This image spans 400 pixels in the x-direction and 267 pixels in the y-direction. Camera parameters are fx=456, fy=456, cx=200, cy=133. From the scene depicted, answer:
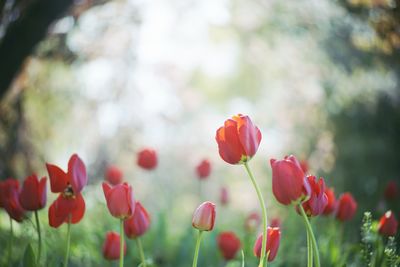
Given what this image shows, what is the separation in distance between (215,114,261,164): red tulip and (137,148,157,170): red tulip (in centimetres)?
146

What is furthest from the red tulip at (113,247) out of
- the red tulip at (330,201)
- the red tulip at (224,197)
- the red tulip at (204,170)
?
the red tulip at (224,197)

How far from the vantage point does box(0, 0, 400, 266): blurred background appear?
12.2ft

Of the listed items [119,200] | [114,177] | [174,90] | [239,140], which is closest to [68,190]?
[119,200]

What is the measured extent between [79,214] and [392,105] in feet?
16.9

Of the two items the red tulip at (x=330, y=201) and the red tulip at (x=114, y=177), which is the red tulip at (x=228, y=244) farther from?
the red tulip at (x=114, y=177)

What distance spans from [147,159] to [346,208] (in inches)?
48.3

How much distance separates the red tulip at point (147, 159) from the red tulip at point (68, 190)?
1.16 meters

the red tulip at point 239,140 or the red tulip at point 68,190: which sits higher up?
the red tulip at point 239,140

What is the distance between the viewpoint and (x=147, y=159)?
9.09 feet

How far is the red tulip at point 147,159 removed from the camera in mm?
2775

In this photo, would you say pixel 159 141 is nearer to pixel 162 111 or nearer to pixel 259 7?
pixel 162 111

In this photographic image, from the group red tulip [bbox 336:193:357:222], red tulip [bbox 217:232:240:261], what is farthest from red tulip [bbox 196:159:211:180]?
red tulip [bbox 336:193:357:222]

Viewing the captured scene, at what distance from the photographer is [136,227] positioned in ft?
5.46

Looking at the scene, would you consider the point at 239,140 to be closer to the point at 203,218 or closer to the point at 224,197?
the point at 203,218
